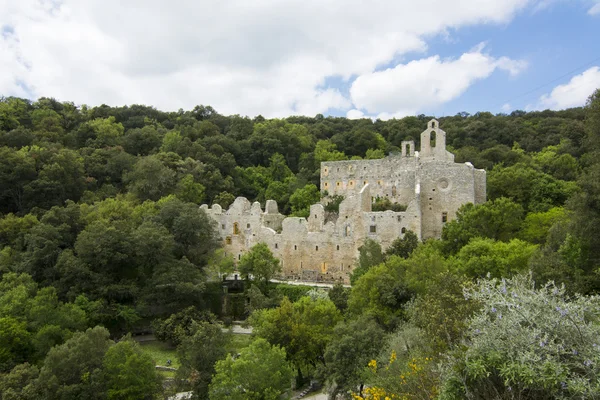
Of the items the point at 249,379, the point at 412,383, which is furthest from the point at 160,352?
the point at 412,383

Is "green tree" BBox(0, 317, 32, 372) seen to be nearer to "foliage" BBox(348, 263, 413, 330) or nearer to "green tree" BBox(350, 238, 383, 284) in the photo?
"foliage" BBox(348, 263, 413, 330)

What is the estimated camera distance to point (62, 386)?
19.1 metres

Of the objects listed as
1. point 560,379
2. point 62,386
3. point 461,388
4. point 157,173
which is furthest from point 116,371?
point 157,173

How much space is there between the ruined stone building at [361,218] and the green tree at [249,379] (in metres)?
16.2

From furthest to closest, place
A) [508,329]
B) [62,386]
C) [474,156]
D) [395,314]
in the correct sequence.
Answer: [474,156]
[395,314]
[62,386]
[508,329]

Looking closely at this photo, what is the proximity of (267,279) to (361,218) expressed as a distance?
845 centimetres

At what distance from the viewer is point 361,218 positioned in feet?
110

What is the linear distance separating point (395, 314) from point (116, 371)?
43.4ft

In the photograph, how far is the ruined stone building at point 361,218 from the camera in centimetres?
3288

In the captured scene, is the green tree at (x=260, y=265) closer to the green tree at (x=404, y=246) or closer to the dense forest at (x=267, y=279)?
the dense forest at (x=267, y=279)

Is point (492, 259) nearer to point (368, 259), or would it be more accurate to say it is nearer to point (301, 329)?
point (368, 259)

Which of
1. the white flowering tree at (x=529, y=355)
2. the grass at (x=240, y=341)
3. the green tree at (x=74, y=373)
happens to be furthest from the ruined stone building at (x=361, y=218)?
the white flowering tree at (x=529, y=355)

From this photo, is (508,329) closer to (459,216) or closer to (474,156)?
(459,216)

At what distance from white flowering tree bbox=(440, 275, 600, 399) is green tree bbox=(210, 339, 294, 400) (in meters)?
10.7
